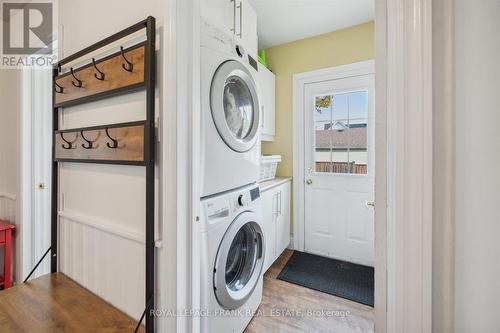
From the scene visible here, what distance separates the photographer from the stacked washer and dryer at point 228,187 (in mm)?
1101

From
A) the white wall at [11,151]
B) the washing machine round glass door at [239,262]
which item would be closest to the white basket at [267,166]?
the washing machine round glass door at [239,262]

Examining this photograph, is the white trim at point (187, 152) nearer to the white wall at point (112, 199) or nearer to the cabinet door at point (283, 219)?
the white wall at point (112, 199)

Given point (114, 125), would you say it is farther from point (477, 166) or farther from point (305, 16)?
point (305, 16)

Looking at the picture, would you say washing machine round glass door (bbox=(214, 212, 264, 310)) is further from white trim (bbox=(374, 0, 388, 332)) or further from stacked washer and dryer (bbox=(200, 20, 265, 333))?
white trim (bbox=(374, 0, 388, 332))

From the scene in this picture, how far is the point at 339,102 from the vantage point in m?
2.56

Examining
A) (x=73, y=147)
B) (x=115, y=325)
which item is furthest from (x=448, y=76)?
(x=73, y=147)

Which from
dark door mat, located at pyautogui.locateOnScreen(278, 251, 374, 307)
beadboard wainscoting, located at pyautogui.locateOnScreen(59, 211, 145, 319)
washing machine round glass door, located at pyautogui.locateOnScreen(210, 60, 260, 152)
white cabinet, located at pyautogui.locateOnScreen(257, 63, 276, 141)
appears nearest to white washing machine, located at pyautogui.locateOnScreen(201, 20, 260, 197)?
washing machine round glass door, located at pyautogui.locateOnScreen(210, 60, 260, 152)

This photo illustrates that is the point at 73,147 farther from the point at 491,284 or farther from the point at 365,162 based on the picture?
the point at 365,162

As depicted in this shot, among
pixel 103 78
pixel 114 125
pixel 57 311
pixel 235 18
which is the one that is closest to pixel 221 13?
pixel 235 18

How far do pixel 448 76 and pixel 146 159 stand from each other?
3.24 feet

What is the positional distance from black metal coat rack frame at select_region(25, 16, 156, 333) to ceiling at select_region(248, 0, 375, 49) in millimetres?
1533

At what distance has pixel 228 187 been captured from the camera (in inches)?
50.2

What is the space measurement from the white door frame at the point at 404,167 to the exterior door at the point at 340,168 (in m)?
1.98

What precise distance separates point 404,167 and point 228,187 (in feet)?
2.88
